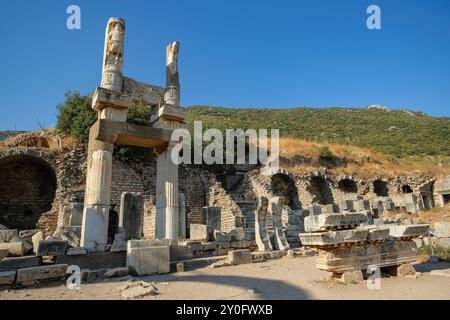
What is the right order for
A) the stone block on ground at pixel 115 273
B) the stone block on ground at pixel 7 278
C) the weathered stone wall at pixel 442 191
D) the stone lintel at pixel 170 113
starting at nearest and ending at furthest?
the stone block on ground at pixel 7 278
the stone block on ground at pixel 115 273
the stone lintel at pixel 170 113
the weathered stone wall at pixel 442 191

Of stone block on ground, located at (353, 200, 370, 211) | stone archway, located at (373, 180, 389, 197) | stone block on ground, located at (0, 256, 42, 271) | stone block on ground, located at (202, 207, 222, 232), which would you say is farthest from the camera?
stone archway, located at (373, 180, 389, 197)

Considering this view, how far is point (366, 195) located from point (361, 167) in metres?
4.10

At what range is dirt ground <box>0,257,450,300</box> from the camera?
14.8 feet

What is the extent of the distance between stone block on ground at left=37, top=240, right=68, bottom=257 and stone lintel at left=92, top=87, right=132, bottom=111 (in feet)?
11.6

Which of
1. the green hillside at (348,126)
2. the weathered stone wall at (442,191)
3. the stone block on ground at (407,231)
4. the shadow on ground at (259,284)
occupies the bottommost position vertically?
the shadow on ground at (259,284)

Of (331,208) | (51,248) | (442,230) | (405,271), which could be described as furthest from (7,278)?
(331,208)

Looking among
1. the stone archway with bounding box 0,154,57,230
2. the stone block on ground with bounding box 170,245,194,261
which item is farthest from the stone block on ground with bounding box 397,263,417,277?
the stone archway with bounding box 0,154,57,230

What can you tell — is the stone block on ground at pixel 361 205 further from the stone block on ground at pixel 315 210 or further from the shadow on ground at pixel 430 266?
the shadow on ground at pixel 430 266

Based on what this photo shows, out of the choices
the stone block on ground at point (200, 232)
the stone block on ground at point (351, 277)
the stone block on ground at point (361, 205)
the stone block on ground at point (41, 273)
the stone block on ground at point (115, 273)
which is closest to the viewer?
the stone block on ground at point (41, 273)

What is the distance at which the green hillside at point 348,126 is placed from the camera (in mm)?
35469

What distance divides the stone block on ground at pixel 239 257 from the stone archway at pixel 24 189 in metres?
13.0

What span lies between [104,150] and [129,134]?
77 centimetres

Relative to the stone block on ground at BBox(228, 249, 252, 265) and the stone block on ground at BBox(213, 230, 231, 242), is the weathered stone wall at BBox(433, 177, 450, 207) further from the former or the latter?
the stone block on ground at BBox(228, 249, 252, 265)

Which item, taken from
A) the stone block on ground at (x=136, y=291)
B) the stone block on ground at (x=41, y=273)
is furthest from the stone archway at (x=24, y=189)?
Result: the stone block on ground at (x=136, y=291)
